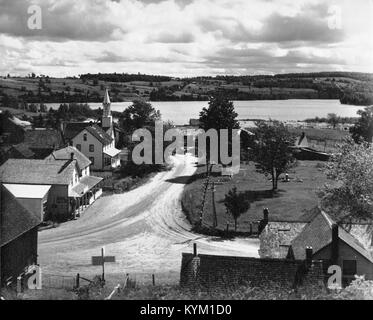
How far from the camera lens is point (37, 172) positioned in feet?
129

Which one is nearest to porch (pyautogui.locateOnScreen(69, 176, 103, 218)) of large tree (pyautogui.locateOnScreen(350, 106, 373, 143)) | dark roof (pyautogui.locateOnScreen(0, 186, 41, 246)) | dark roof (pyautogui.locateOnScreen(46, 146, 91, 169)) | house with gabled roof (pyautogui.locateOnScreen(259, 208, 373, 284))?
dark roof (pyautogui.locateOnScreen(46, 146, 91, 169))

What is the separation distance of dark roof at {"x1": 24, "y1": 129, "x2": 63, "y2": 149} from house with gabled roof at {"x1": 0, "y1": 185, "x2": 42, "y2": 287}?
27.4 m

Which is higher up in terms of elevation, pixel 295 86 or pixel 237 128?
pixel 295 86

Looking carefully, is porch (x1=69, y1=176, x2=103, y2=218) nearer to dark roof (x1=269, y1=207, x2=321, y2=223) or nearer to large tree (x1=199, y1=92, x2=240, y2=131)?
large tree (x1=199, y1=92, x2=240, y2=131)

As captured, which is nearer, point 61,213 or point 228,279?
point 228,279

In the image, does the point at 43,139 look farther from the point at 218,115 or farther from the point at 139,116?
the point at 218,115

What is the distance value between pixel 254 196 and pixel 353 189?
14624 millimetres

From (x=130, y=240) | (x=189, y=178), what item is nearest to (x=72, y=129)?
(x=189, y=178)

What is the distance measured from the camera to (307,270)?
62.1 feet

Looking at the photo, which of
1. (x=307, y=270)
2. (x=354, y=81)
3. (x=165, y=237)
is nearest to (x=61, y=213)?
(x=165, y=237)

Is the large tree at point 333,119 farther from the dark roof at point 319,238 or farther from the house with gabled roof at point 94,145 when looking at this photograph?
the dark roof at point 319,238

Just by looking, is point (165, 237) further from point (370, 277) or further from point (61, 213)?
point (370, 277)
